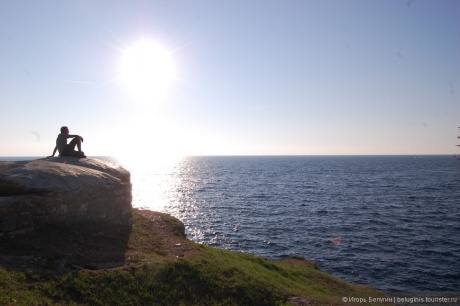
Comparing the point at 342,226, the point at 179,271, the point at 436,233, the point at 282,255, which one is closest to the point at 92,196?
the point at 179,271

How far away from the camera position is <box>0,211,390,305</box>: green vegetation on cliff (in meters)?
11.9

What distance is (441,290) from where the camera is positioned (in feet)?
86.6

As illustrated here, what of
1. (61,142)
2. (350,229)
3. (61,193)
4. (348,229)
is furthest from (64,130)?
(350,229)

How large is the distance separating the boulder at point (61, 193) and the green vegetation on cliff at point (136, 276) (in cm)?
71

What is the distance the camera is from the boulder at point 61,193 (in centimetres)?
1460

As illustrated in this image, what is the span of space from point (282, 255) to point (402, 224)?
22048 mm

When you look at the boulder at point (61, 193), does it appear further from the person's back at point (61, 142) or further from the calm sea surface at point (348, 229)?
the calm sea surface at point (348, 229)

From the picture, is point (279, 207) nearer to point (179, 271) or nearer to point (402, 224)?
point (402, 224)

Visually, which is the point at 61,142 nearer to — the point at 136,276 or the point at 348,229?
the point at 136,276

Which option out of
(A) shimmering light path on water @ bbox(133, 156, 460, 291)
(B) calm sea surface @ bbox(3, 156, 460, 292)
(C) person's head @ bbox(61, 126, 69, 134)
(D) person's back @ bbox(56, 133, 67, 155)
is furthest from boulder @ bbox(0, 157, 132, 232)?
(A) shimmering light path on water @ bbox(133, 156, 460, 291)

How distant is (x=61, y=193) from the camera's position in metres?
16.0

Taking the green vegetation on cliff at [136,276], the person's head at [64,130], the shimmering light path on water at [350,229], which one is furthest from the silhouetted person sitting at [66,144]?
the shimmering light path on water at [350,229]

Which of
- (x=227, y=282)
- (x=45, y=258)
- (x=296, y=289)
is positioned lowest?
(x=296, y=289)

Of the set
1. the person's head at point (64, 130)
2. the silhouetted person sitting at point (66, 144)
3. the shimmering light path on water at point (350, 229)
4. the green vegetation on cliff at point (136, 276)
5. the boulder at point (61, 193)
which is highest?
the person's head at point (64, 130)
